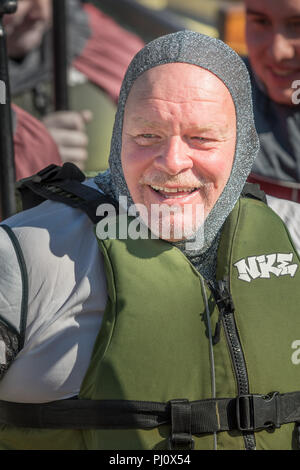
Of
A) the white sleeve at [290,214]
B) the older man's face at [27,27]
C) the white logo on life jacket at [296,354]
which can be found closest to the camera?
the white logo on life jacket at [296,354]

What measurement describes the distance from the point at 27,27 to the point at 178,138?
7.36ft

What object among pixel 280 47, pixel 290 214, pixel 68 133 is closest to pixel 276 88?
pixel 280 47

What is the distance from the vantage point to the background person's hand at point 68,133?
10.7 ft

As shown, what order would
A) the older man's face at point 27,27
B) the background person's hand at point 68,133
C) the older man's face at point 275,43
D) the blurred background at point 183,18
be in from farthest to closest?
the blurred background at point 183,18 < the older man's face at point 27,27 < the background person's hand at point 68,133 < the older man's face at point 275,43

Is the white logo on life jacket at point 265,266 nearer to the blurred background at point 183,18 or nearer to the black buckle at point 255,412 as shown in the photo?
the black buckle at point 255,412

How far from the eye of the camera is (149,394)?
5.14ft

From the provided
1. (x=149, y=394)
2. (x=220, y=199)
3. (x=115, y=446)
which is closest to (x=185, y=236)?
(x=220, y=199)

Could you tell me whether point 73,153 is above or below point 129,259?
above

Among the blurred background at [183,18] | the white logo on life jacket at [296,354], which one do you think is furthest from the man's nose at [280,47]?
the blurred background at [183,18]

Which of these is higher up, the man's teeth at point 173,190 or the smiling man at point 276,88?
the smiling man at point 276,88

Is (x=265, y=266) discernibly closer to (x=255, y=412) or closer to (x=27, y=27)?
(x=255, y=412)

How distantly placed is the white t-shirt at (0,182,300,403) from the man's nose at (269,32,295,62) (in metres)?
1.19

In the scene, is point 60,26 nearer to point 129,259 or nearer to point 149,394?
point 129,259
